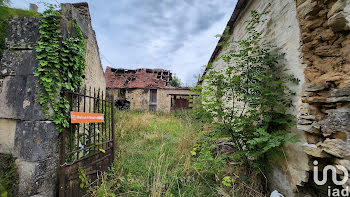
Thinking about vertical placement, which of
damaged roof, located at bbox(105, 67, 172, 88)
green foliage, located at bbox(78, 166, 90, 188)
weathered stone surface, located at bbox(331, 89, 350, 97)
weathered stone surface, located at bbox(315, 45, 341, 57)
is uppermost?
damaged roof, located at bbox(105, 67, 172, 88)

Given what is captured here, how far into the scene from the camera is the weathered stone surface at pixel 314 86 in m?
1.71

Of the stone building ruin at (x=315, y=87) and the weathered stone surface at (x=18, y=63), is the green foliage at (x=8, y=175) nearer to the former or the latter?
the weathered stone surface at (x=18, y=63)

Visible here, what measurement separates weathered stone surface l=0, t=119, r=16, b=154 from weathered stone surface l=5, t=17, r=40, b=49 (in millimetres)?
1001

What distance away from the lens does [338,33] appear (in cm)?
167

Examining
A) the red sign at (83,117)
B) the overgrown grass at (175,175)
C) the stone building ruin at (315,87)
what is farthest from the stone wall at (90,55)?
the stone building ruin at (315,87)

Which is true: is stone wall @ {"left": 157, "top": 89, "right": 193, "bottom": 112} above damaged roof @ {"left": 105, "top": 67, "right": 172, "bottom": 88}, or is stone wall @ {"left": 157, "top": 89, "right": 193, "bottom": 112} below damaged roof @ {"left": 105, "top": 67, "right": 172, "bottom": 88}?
below

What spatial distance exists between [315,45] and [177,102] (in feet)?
43.0

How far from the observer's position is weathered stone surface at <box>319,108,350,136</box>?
1481mm

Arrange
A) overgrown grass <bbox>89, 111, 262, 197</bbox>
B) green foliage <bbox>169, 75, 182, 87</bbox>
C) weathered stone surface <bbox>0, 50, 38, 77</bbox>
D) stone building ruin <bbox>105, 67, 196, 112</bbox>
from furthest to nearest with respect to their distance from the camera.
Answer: green foliage <bbox>169, 75, 182, 87</bbox>, stone building ruin <bbox>105, 67, 196, 112</bbox>, overgrown grass <bbox>89, 111, 262, 197</bbox>, weathered stone surface <bbox>0, 50, 38, 77</bbox>

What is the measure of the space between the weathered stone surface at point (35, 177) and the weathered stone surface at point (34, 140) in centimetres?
7

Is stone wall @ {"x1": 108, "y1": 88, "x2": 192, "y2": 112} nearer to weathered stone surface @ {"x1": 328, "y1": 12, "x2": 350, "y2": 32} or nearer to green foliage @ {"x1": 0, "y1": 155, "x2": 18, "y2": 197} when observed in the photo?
green foliage @ {"x1": 0, "y1": 155, "x2": 18, "y2": 197}

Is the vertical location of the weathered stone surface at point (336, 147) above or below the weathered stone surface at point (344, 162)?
above

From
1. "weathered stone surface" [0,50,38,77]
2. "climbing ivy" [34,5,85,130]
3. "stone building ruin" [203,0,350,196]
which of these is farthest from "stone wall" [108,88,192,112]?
"weathered stone surface" [0,50,38,77]

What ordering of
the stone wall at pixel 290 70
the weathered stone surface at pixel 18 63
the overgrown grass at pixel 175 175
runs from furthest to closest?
the overgrown grass at pixel 175 175 → the stone wall at pixel 290 70 → the weathered stone surface at pixel 18 63
